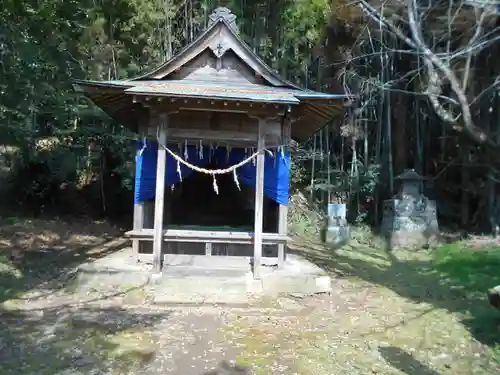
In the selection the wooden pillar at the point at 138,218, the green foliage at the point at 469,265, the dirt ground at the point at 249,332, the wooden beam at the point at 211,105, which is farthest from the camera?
the green foliage at the point at 469,265

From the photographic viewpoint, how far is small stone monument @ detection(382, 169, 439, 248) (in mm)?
13102

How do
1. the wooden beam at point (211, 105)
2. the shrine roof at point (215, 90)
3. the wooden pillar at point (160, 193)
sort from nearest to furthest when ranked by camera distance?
1. the shrine roof at point (215, 90)
2. the wooden beam at point (211, 105)
3. the wooden pillar at point (160, 193)

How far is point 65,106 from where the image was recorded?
39.5 ft

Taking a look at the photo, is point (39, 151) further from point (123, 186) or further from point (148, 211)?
point (148, 211)

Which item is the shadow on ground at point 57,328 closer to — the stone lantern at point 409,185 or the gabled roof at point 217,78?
the gabled roof at point 217,78

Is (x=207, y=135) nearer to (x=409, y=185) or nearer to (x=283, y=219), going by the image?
(x=283, y=219)

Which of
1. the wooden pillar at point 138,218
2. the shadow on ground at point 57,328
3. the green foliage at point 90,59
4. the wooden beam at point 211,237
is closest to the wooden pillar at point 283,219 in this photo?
the wooden beam at point 211,237

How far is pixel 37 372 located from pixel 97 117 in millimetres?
9640

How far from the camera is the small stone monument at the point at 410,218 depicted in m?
13.1

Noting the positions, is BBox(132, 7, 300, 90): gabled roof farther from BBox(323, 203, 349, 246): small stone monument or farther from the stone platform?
BBox(323, 203, 349, 246): small stone monument

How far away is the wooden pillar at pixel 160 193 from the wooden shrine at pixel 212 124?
16mm

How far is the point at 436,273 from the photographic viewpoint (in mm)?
9703

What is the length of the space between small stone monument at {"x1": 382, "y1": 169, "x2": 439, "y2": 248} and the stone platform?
611 centimetres

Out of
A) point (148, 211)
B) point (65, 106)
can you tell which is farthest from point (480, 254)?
point (65, 106)
